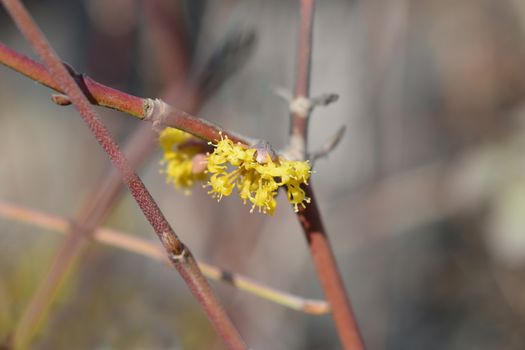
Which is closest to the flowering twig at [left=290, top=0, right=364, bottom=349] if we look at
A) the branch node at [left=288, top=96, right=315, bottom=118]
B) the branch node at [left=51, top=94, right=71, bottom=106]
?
the branch node at [left=288, top=96, right=315, bottom=118]

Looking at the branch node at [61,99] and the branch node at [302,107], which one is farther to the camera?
the branch node at [302,107]

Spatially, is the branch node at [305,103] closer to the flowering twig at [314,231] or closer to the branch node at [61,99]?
the flowering twig at [314,231]

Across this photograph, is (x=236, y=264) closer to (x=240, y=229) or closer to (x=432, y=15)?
(x=240, y=229)

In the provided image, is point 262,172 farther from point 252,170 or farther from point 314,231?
point 314,231

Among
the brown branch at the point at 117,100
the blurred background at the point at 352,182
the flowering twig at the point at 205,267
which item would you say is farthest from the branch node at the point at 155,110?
the blurred background at the point at 352,182

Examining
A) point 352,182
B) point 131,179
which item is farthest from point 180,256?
point 352,182

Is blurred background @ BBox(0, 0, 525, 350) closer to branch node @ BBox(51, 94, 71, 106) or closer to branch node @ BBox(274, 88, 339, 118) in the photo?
branch node @ BBox(274, 88, 339, 118)
